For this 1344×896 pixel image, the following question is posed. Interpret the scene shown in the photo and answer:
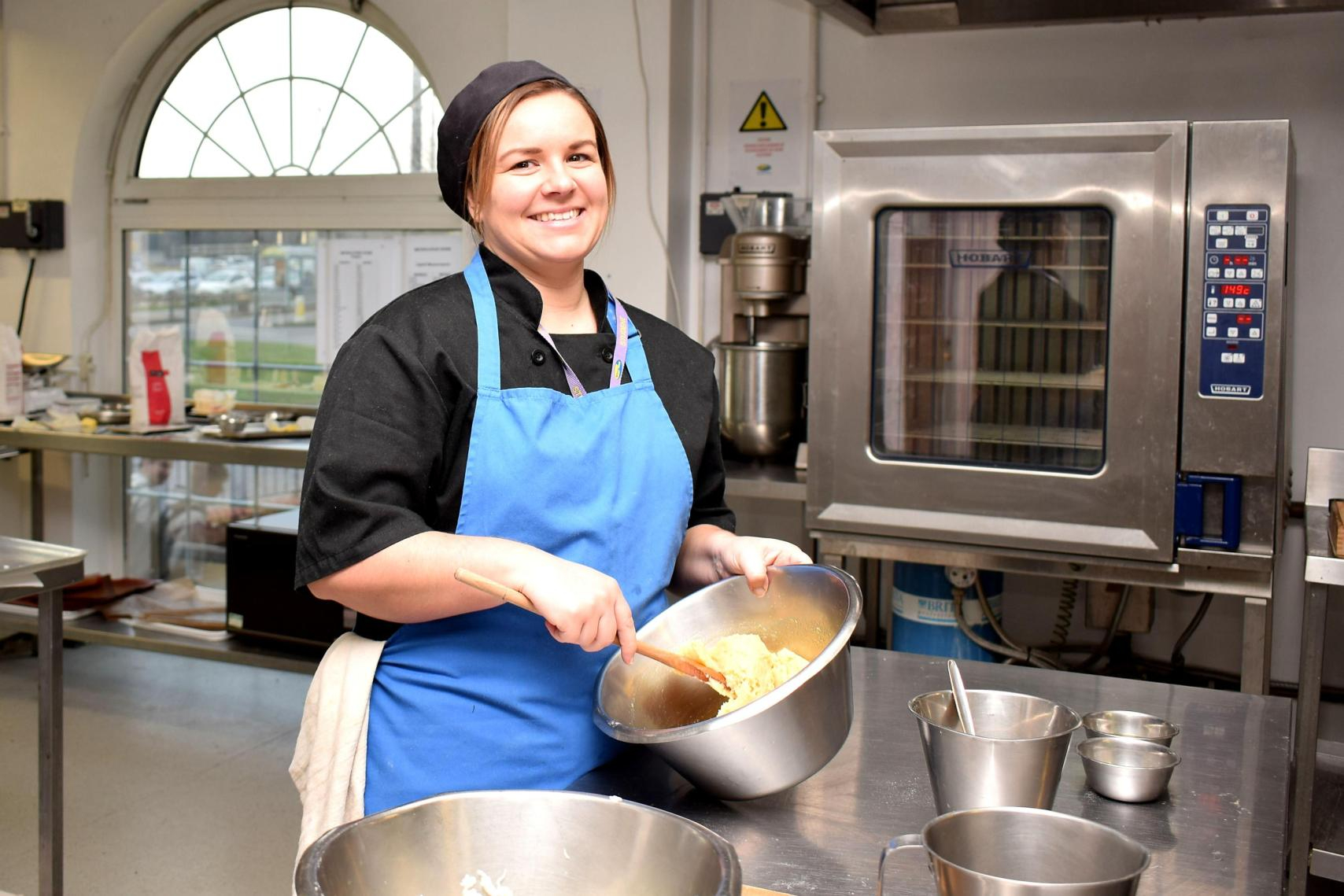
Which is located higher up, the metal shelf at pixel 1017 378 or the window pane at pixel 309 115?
the window pane at pixel 309 115

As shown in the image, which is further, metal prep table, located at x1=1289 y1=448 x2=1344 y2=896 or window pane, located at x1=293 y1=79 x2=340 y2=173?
window pane, located at x1=293 y1=79 x2=340 y2=173

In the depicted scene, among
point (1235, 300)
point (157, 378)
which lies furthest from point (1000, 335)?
point (157, 378)

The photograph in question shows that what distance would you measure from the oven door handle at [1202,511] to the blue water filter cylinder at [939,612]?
506 mm

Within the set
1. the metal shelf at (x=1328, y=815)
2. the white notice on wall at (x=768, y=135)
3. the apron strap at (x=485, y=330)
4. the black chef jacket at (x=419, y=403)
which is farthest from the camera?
the white notice on wall at (x=768, y=135)

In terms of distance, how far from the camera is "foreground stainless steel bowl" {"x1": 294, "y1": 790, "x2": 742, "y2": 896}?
2.67 feet

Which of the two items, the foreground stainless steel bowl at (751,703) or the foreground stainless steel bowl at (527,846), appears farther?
the foreground stainless steel bowl at (751,703)

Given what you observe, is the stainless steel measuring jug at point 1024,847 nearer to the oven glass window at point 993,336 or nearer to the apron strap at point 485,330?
the apron strap at point 485,330

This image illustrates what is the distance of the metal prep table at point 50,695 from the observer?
220 cm

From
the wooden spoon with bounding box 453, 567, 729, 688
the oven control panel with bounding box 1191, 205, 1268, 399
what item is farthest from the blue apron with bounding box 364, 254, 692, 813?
the oven control panel with bounding box 1191, 205, 1268, 399

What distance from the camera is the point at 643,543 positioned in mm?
1312

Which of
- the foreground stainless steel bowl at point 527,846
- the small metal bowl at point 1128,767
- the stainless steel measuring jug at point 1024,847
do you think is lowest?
the small metal bowl at point 1128,767

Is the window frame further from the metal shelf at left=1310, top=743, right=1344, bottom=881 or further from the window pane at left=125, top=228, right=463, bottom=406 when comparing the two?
the metal shelf at left=1310, top=743, right=1344, bottom=881

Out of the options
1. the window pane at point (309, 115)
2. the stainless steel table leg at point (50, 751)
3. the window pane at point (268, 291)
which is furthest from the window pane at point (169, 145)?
the stainless steel table leg at point (50, 751)

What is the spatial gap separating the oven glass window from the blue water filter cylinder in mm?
323
